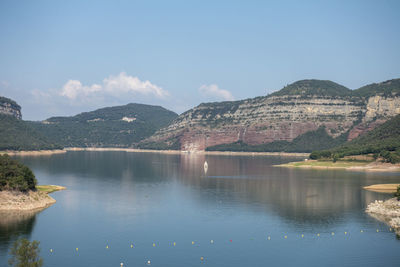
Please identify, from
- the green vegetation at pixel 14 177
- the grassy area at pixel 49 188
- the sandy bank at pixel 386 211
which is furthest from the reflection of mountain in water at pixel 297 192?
the green vegetation at pixel 14 177

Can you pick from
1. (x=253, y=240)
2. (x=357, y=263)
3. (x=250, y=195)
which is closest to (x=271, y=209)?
(x=250, y=195)

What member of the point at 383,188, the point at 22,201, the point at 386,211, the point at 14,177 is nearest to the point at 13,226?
the point at 22,201

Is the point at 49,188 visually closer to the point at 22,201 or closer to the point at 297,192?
the point at 22,201


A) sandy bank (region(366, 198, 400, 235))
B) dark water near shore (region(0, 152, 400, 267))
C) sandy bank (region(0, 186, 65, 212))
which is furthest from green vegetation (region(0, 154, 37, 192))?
sandy bank (region(366, 198, 400, 235))

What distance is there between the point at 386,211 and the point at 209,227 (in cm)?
4242

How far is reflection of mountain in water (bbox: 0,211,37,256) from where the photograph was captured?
255 ft

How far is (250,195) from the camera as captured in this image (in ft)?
443

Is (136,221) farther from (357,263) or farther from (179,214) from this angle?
(357,263)

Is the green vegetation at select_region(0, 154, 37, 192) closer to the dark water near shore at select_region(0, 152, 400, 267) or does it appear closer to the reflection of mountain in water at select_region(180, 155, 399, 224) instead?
the dark water near shore at select_region(0, 152, 400, 267)

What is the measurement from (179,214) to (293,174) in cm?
10003

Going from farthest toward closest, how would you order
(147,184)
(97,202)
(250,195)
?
1. (147,184)
2. (250,195)
3. (97,202)

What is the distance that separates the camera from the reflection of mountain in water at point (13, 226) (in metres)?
77.7

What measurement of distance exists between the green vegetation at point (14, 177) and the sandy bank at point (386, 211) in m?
80.1

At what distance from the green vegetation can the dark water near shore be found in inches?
307
